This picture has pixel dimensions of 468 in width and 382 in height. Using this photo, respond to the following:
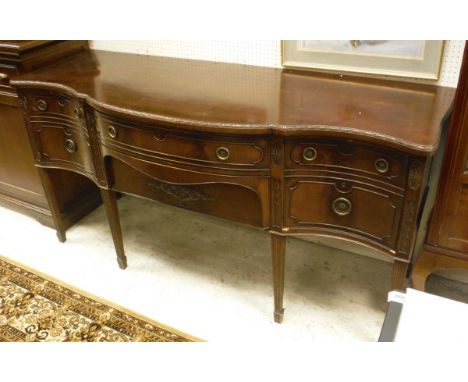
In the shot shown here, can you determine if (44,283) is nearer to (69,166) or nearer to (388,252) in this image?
(69,166)

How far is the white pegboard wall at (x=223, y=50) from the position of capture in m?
1.51

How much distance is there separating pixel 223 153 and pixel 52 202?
108cm

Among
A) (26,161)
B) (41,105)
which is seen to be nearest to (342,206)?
(41,105)

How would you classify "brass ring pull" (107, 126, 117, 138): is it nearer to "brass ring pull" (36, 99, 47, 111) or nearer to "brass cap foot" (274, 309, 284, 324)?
"brass ring pull" (36, 99, 47, 111)

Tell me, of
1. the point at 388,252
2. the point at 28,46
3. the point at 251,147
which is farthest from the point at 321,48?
the point at 28,46

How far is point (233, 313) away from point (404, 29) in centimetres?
115

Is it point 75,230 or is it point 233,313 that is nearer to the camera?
point 233,313

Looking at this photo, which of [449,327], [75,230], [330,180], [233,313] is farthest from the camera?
[75,230]

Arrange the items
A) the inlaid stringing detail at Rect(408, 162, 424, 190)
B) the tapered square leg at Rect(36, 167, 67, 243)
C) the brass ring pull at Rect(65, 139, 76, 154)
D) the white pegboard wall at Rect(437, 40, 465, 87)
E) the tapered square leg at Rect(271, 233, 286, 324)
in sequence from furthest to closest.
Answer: the tapered square leg at Rect(36, 167, 67, 243) → the brass ring pull at Rect(65, 139, 76, 154) → the tapered square leg at Rect(271, 233, 286, 324) → the white pegboard wall at Rect(437, 40, 465, 87) → the inlaid stringing detail at Rect(408, 162, 424, 190)

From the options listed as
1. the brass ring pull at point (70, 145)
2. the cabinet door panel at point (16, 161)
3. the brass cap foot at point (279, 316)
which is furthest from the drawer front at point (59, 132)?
the brass cap foot at point (279, 316)

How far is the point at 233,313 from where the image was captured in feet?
5.86

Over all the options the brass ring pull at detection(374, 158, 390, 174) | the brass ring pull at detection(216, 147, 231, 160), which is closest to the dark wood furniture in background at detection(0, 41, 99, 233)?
A: the brass ring pull at detection(216, 147, 231, 160)

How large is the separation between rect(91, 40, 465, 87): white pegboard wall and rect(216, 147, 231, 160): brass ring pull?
1.86 feet

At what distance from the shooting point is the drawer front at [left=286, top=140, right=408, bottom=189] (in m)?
1.24
